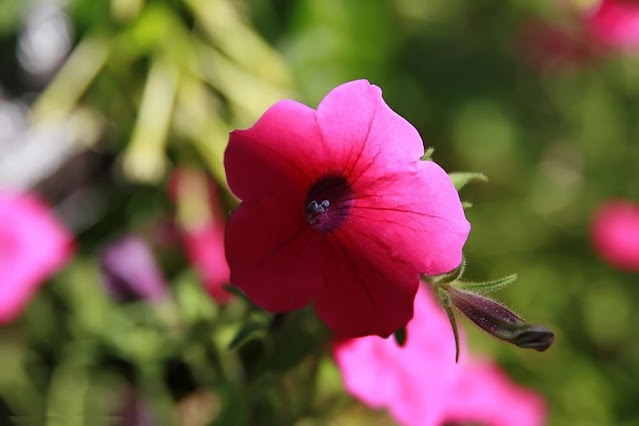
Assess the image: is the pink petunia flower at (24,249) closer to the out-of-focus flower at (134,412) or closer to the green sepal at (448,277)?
the out-of-focus flower at (134,412)

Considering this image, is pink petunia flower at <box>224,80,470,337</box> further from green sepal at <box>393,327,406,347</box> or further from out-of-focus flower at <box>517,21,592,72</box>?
out-of-focus flower at <box>517,21,592,72</box>

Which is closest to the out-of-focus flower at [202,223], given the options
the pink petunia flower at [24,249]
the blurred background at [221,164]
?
the blurred background at [221,164]

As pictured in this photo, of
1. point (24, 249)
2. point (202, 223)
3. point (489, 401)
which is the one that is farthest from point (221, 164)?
point (489, 401)

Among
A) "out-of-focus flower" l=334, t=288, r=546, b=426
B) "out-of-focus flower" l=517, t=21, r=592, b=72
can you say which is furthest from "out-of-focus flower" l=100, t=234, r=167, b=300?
"out-of-focus flower" l=517, t=21, r=592, b=72

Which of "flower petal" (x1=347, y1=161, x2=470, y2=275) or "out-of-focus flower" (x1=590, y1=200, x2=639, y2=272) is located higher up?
"flower petal" (x1=347, y1=161, x2=470, y2=275)

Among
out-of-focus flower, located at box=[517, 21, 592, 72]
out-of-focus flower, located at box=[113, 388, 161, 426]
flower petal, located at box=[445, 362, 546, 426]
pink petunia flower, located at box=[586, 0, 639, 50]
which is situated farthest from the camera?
out-of-focus flower, located at box=[517, 21, 592, 72]

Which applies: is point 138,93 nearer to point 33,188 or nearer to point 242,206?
point 33,188
